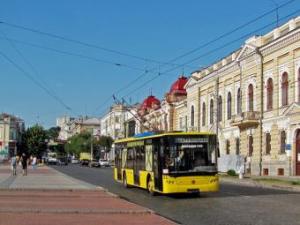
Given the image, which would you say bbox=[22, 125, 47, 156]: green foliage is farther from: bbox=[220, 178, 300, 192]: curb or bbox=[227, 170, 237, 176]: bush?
bbox=[220, 178, 300, 192]: curb

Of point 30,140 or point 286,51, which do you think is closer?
point 286,51

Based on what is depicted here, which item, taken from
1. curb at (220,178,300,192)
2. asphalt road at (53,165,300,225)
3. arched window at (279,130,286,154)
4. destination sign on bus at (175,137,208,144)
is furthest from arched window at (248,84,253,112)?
destination sign on bus at (175,137,208,144)

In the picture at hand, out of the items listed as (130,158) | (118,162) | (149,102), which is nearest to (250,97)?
(118,162)

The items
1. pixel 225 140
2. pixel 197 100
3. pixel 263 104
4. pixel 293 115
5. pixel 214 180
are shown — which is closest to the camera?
pixel 214 180

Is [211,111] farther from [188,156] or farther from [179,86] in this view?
[188,156]

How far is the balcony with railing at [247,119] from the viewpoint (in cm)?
5675

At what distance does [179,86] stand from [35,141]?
77.6 m

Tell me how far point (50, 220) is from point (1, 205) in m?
4.56

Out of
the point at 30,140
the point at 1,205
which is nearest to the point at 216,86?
the point at 1,205

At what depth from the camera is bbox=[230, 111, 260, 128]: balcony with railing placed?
56.8m

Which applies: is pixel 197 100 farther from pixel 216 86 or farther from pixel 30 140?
pixel 30 140

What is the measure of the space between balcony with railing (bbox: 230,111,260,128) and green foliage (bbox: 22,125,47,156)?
10432 centimetres

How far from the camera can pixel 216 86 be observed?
221 feet

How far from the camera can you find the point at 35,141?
6225 inches
